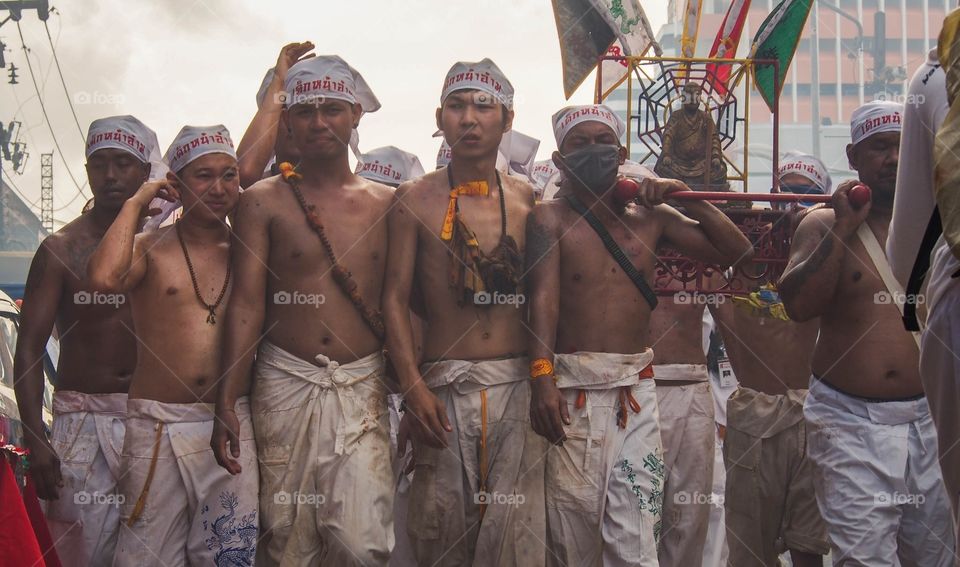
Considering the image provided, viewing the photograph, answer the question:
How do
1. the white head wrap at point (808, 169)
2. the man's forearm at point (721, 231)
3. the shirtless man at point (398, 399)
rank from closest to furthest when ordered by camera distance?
1. the man's forearm at point (721, 231)
2. the shirtless man at point (398, 399)
3. the white head wrap at point (808, 169)

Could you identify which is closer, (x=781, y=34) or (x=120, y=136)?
(x=120, y=136)

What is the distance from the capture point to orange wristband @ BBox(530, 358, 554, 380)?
5.13 m

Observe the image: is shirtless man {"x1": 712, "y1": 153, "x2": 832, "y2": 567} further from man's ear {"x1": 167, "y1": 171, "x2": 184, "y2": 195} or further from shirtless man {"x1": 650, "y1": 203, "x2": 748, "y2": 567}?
man's ear {"x1": 167, "y1": 171, "x2": 184, "y2": 195}

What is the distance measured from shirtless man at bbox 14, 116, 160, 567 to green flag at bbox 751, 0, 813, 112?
4.19 metres

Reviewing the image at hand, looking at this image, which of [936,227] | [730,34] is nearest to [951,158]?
[936,227]

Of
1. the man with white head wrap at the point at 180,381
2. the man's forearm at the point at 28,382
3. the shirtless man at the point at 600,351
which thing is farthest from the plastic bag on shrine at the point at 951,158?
the man's forearm at the point at 28,382

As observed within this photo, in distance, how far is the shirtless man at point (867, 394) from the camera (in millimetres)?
5102

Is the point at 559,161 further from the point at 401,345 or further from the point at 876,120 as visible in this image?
the point at 876,120

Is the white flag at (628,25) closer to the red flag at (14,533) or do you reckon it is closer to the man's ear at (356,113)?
the man's ear at (356,113)

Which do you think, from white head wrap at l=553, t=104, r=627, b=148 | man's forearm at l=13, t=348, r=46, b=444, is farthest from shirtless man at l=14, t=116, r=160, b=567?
white head wrap at l=553, t=104, r=627, b=148

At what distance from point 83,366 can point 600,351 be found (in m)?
2.50

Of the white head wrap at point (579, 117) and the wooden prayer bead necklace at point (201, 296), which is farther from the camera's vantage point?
the white head wrap at point (579, 117)

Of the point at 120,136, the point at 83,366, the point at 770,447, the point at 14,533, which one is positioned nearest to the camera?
the point at 14,533

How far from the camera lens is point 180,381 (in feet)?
16.7
